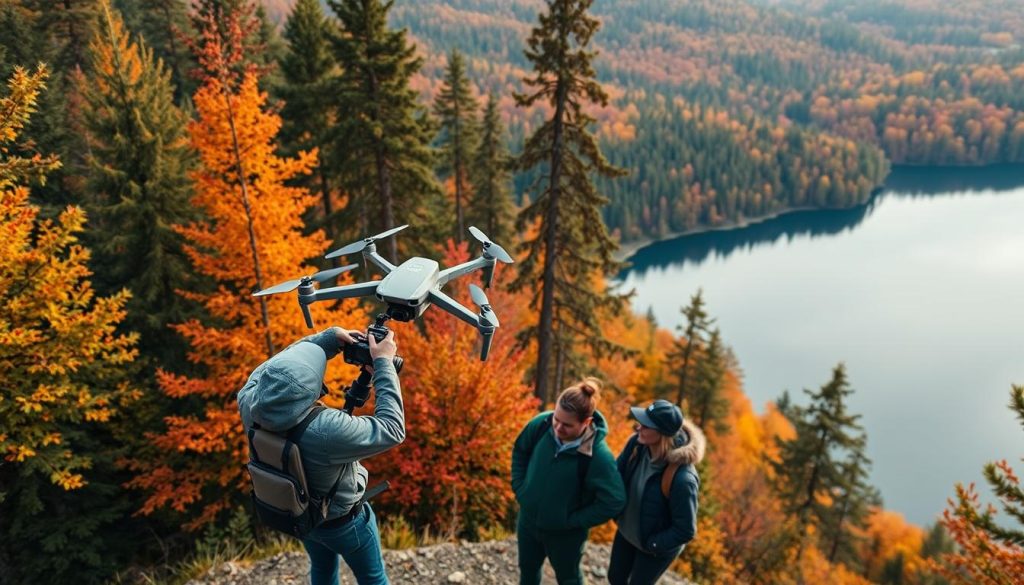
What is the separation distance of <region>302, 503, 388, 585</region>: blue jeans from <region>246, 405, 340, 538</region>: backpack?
17.7 inches

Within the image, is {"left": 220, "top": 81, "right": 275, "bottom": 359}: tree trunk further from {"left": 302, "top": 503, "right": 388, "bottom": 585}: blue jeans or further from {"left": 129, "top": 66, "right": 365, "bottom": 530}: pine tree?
{"left": 302, "top": 503, "right": 388, "bottom": 585}: blue jeans

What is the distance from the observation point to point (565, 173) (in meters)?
13.4

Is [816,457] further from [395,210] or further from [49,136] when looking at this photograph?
[49,136]

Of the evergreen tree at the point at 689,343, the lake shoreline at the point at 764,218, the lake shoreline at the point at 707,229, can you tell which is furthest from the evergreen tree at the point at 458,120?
the lake shoreline at the point at 707,229

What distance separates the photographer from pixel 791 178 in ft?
386

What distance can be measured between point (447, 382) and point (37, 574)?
916 cm

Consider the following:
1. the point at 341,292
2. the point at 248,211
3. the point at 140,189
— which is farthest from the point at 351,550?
the point at 140,189

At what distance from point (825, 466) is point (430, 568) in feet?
80.2

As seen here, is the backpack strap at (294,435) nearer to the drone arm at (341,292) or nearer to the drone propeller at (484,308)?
the drone arm at (341,292)

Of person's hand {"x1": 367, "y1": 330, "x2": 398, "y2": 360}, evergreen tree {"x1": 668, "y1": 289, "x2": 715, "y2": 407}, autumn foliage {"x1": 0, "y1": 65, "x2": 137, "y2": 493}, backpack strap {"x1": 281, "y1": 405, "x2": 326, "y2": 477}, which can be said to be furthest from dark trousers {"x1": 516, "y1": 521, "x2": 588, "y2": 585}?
A: evergreen tree {"x1": 668, "y1": 289, "x2": 715, "y2": 407}

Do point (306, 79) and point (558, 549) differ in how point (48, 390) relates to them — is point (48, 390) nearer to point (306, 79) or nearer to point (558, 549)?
point (558, 549)

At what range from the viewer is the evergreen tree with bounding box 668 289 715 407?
28.7 metres

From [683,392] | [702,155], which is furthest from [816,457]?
[702,155]

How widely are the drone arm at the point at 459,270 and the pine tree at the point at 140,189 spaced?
11831 millimetres
